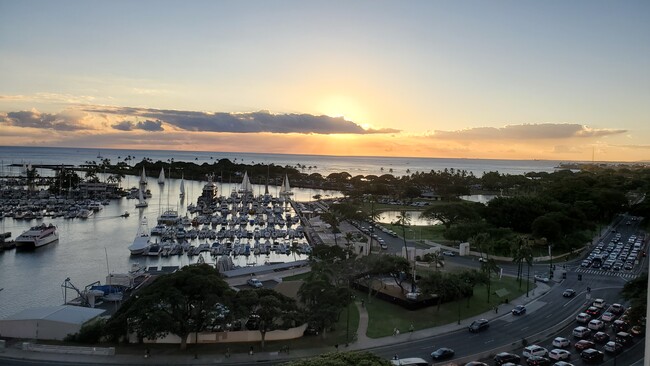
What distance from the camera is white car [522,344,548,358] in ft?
74.5

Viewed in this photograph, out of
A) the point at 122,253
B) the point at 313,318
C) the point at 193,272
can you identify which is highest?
the point at 193,272

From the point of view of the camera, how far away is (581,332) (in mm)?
26172

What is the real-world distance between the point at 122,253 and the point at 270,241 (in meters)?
17.4

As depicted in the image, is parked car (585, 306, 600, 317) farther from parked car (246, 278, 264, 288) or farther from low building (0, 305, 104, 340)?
low building (0, 305, 104, 340)

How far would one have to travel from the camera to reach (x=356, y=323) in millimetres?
28109

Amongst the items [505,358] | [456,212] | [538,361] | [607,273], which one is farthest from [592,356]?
[456,212]

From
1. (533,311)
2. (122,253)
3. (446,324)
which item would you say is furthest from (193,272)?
(122,253)

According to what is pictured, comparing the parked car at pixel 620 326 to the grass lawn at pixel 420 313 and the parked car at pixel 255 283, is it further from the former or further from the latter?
the parked car at pixel 255 283

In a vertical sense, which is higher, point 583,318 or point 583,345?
point 583,345

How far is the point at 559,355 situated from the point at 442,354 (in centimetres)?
574

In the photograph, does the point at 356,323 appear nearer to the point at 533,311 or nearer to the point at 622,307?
the point at 533,311

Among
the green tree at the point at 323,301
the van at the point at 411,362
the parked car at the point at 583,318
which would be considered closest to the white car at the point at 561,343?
the parked car at the point at 583,318

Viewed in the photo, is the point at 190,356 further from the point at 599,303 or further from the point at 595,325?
the point at 599,303

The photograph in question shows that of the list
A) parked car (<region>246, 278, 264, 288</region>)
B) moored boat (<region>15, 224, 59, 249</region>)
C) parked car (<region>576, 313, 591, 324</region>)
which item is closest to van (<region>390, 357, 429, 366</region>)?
parked car (<region>576, 313, 591, 324</region>)
